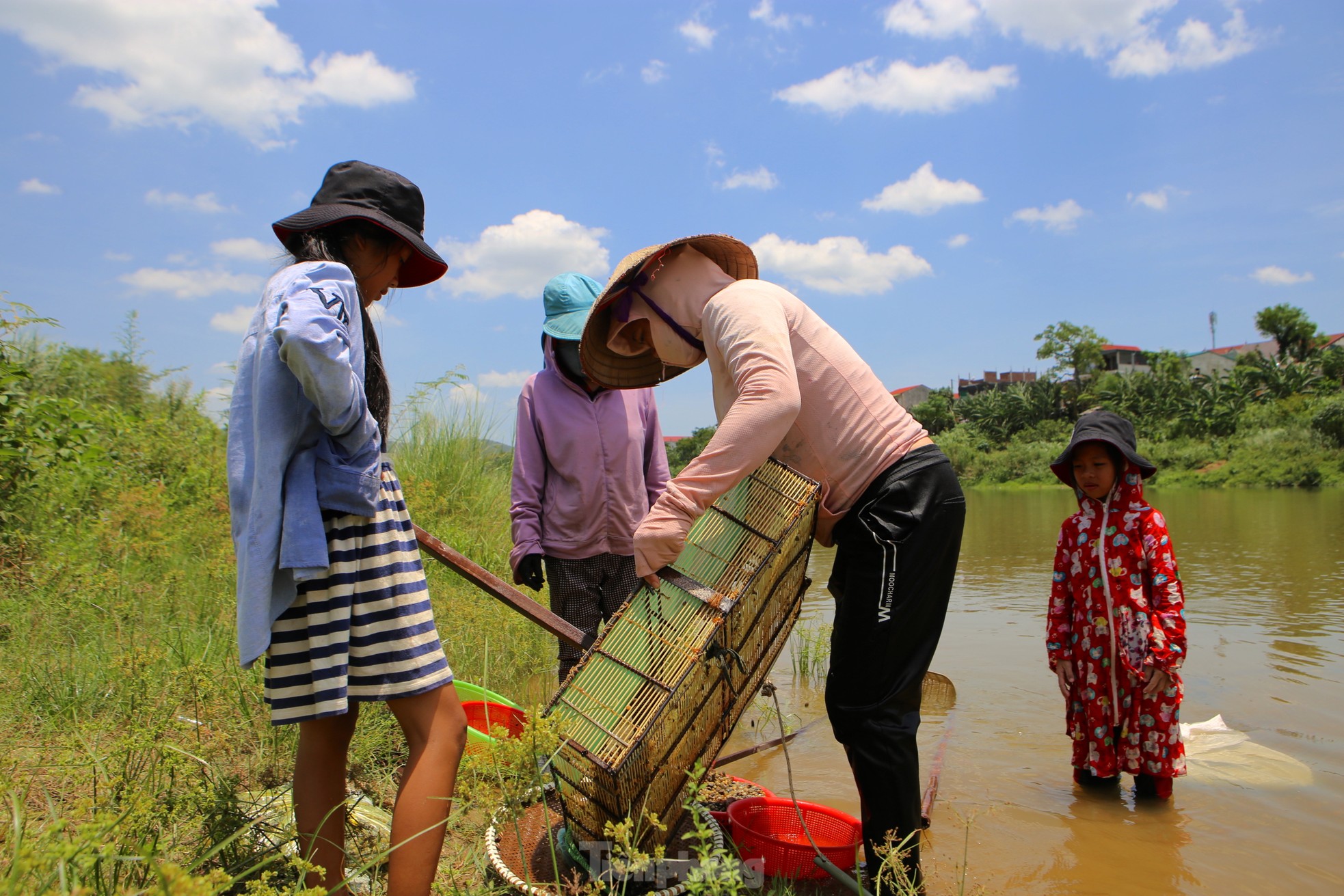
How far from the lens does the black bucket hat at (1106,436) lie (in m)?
3.08

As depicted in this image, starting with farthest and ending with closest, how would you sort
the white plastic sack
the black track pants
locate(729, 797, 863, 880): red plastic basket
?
1. the white plastic sack
2. locate(729, 797, 863, 880): red plastic basket
3. the black track pants

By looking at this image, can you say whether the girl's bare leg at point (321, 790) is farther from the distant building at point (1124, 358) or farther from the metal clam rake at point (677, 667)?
the distant building at point (1124, 358)

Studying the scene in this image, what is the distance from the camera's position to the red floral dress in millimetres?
3008

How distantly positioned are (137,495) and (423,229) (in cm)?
457

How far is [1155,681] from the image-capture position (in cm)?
296

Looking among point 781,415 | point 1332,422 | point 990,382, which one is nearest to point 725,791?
point 781,415

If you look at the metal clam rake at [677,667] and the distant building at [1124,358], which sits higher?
the distant building at [1124,358]

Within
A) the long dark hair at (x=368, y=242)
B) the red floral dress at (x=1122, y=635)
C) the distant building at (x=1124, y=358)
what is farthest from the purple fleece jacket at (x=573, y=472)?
the distant building at (x=1124, y=358)

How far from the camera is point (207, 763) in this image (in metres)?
2.16

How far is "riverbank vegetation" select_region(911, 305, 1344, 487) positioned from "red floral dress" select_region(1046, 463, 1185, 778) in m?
19.2

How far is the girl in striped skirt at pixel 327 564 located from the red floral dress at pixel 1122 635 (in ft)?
8.04

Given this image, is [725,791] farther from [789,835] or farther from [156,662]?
[156,662]

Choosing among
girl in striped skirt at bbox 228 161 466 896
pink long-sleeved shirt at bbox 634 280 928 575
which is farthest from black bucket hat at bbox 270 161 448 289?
pink long-sleeved shirt at bbox 634 280 928 575

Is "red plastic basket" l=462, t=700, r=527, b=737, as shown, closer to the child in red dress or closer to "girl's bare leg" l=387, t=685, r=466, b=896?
"girl's bare leg" l=387, t=685, r=466, b=896
